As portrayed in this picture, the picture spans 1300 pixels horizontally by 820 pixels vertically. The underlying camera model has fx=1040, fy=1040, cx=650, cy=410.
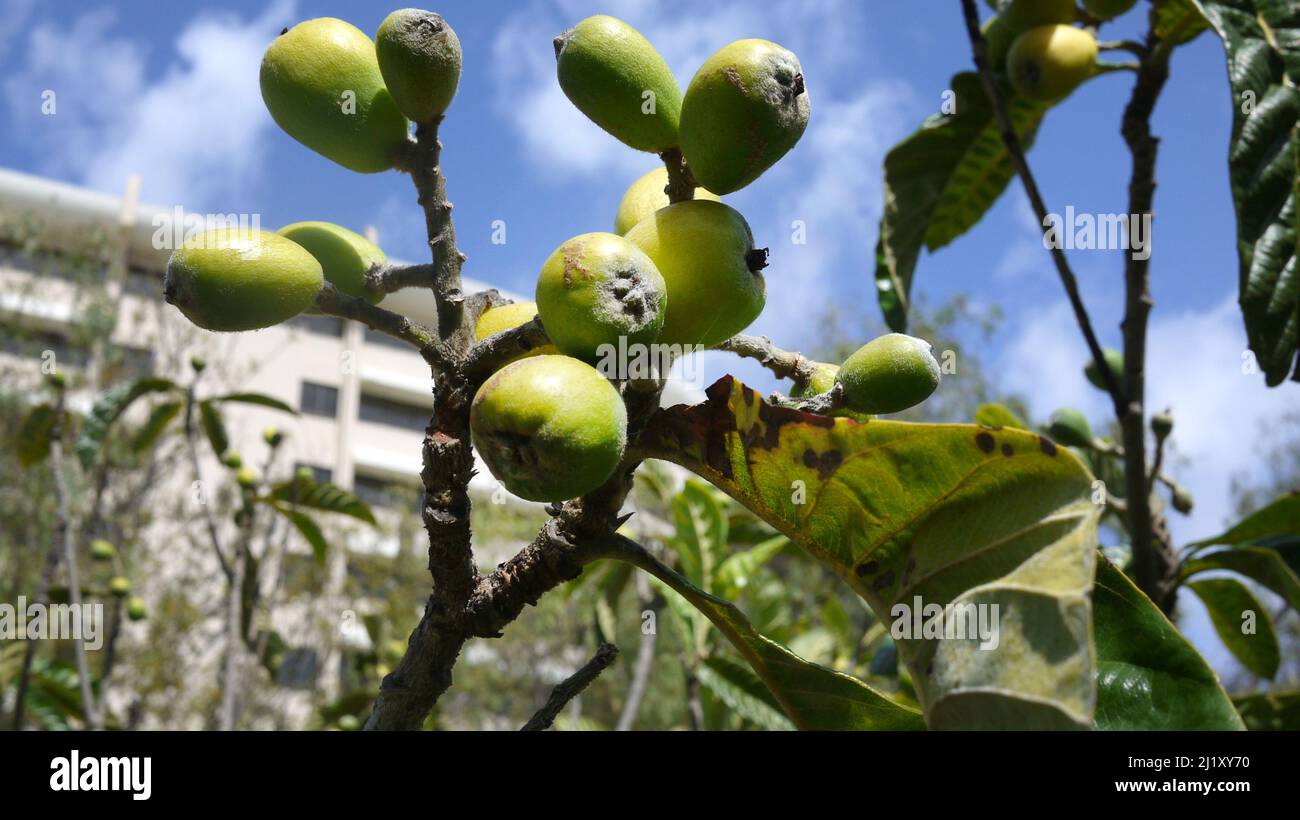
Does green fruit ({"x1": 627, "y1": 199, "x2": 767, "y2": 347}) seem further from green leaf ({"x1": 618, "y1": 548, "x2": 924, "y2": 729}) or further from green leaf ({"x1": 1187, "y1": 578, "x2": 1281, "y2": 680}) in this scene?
green leaf ({"x1": 1187, "y1": 578, "x2": 1281, "y2": 680})

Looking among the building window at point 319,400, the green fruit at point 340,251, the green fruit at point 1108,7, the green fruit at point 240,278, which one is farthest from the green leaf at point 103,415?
the building window at point 319,400

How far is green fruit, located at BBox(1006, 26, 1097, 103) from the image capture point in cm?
270

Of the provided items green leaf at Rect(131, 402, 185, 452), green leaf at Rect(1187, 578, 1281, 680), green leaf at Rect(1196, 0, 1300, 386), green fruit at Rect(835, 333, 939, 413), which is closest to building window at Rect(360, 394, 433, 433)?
green leaf at Rect(131, 402, 185, 452)

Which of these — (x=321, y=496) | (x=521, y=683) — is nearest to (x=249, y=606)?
(x=321, y=496)

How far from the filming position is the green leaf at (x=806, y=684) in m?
1.10

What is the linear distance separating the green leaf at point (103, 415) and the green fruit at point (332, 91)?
2977mm

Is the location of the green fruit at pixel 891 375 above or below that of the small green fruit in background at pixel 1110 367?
below

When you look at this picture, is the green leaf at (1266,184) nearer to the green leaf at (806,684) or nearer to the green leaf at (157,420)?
the green leaf at (806,684)

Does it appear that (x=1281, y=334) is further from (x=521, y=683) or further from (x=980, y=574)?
(x=521, y=683)

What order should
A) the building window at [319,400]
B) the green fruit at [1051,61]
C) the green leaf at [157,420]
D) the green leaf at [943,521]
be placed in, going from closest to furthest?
the green leaf at [943,521] → the green fruit at [1051,61] → the green leaf at [157,420] → the building window at [319,400]

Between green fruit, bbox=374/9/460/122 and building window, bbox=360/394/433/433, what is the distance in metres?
28.8

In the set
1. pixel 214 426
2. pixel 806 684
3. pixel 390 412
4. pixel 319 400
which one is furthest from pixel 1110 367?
pixel 390 412

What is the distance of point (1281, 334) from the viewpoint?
193 centimetres
